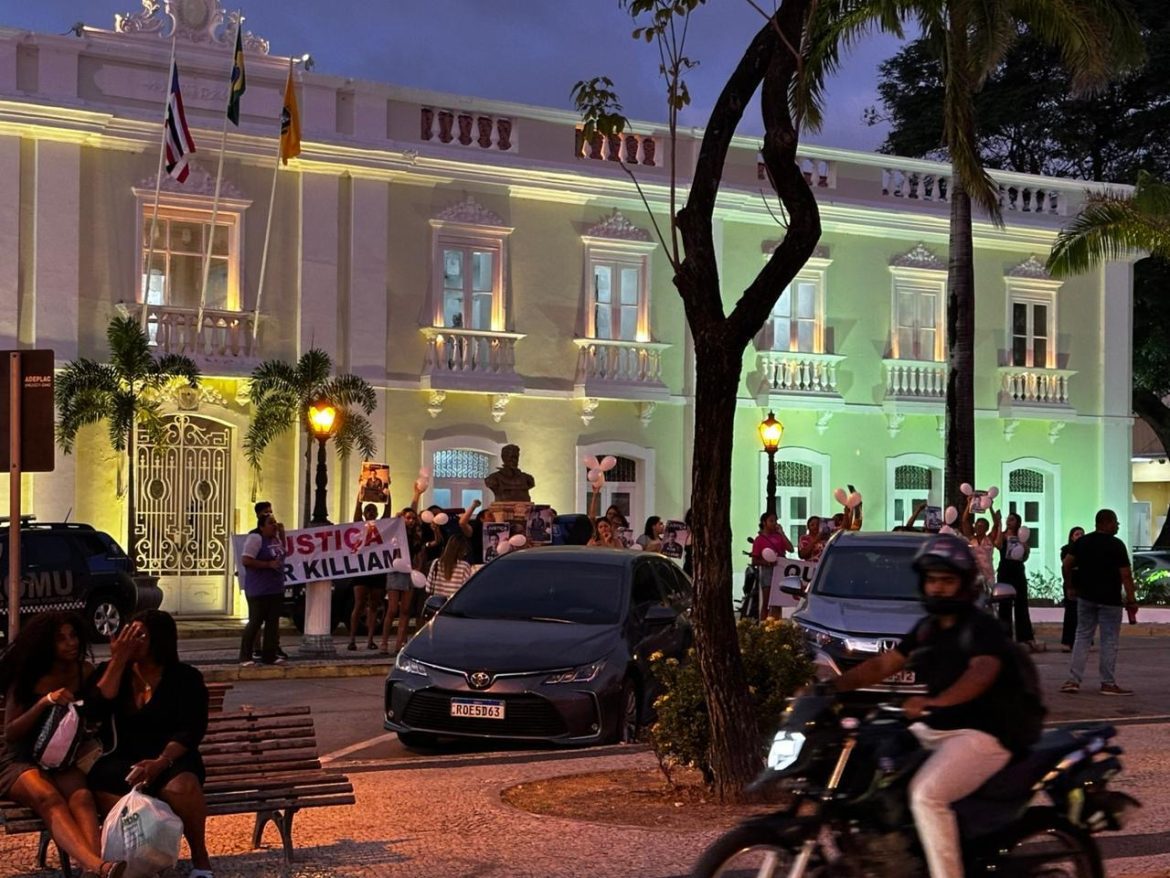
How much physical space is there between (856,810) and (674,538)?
1834cm

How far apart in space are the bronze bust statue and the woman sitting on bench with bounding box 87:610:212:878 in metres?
16.1

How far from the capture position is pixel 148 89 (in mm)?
26781

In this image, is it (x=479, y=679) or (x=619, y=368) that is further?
(x=619, y=368)

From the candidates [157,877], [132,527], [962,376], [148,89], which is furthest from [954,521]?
[157,877]

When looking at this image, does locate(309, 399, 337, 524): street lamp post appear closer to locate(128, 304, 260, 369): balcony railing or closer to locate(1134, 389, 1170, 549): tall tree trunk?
locate(128, 304, 260, 369): balcony railing

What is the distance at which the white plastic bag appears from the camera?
24.8ft

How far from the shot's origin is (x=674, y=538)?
2473cm

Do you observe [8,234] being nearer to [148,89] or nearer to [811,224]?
[148,89]

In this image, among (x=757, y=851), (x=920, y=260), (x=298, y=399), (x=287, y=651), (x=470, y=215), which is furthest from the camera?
(x=920, y=260)

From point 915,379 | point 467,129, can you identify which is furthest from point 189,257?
point 915,379

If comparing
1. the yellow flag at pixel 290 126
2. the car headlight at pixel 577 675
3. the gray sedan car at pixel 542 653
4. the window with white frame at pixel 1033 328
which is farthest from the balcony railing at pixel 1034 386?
the car headlight at pixel 577 675

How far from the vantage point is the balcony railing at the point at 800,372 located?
3222 cm

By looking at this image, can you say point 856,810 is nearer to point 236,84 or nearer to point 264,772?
point 264,772

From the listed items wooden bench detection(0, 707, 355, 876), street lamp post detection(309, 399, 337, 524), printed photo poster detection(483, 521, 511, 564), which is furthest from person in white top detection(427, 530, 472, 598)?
wooden bench detection(0, 707, 355, 876)
